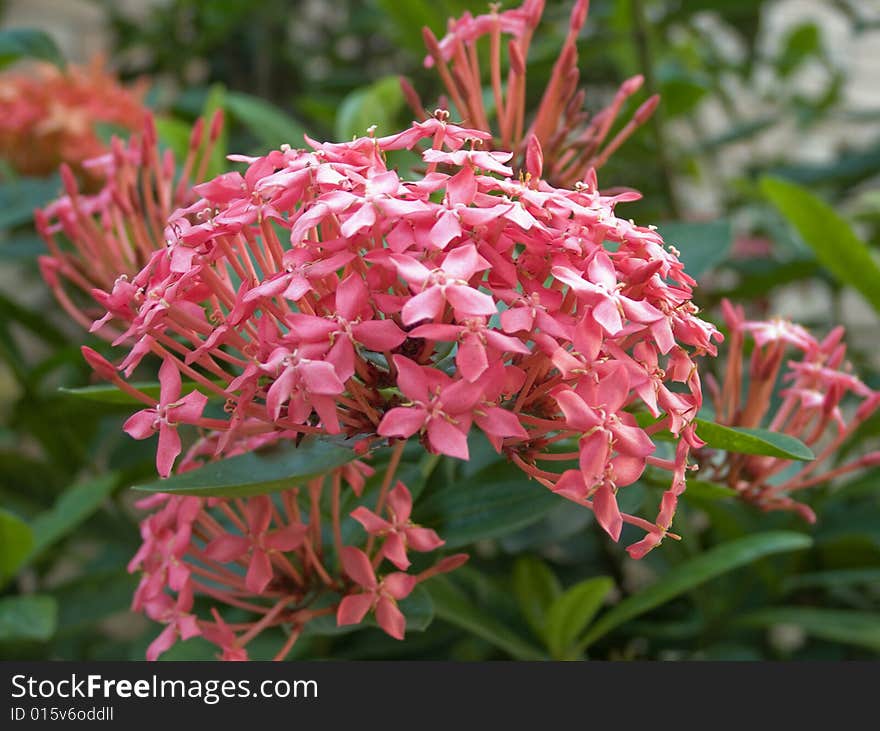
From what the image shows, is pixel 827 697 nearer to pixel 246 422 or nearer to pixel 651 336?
pixel 651 336

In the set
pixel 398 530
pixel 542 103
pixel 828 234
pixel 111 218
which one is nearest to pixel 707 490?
pixel 398 530

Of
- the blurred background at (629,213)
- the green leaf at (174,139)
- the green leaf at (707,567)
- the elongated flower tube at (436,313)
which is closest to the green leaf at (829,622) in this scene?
the blurred background at (629,213)

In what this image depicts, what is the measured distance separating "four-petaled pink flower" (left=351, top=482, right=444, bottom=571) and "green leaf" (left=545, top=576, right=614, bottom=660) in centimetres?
21

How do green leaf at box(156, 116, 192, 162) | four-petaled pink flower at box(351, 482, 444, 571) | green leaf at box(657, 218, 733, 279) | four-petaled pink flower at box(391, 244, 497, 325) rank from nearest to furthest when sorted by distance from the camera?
four-petaled pink flower at box(391, 244, 497, 325)
four-petaled pink flower at box(351, 482, 444, 571)
green leaf at box(657, 218, 733, 279)
green leaf at box(156, 116, 192, 162)

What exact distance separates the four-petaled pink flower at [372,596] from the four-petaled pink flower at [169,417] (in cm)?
13

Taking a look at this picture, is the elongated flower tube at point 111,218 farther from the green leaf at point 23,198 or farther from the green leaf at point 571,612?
the green leaf at point 571,612

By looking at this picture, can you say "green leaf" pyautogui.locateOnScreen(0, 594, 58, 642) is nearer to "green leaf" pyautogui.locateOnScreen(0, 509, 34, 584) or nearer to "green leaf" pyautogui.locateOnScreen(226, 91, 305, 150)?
"green leaf" pyautogui.locateOnScreen(0, 509, 34, 584)

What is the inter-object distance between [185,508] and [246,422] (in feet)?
0.31

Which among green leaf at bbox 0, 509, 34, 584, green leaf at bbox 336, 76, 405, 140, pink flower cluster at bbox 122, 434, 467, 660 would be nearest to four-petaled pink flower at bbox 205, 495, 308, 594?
pink flower cluster at bbox 122, 434, 467, 660

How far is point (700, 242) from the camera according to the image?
0.81m

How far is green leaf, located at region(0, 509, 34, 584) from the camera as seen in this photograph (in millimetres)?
834

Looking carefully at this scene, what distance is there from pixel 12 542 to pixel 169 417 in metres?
0.45

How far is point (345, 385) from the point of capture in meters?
0.50

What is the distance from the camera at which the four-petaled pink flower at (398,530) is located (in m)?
0.57
